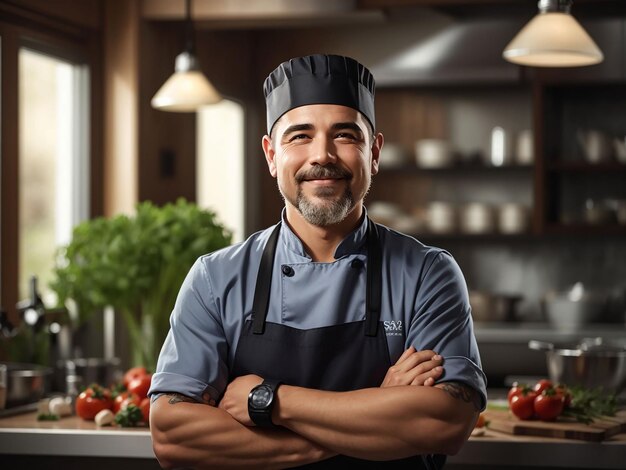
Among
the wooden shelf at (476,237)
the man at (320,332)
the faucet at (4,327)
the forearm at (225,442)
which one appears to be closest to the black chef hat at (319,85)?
the man at (320,332)

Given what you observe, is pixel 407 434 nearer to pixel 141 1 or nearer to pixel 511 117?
pixel 141 1

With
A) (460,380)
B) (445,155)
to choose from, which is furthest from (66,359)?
(445,155)

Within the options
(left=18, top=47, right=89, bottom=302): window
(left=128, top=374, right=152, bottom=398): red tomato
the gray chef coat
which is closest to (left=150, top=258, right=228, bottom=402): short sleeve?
the gray chef coat

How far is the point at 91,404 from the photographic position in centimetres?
312

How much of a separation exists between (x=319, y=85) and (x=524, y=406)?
1.18 metres

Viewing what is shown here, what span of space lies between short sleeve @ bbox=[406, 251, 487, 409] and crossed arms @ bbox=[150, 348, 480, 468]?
2 cm

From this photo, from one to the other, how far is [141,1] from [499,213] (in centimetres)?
239

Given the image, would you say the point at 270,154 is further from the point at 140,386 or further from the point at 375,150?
the point at 140,386

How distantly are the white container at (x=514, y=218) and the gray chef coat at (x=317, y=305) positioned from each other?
3834 mm

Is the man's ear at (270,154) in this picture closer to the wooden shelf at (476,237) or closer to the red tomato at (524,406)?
the red tomato at (524,406)

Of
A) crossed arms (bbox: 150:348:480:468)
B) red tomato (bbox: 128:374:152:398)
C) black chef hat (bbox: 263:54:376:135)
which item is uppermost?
black chef hat (bbox: 263:54:376:135)

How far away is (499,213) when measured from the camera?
20.5 ft

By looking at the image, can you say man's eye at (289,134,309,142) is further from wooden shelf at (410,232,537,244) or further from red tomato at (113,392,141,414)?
wooden shelf at (410,232,537,244)

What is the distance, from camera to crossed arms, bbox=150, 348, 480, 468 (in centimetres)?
218
